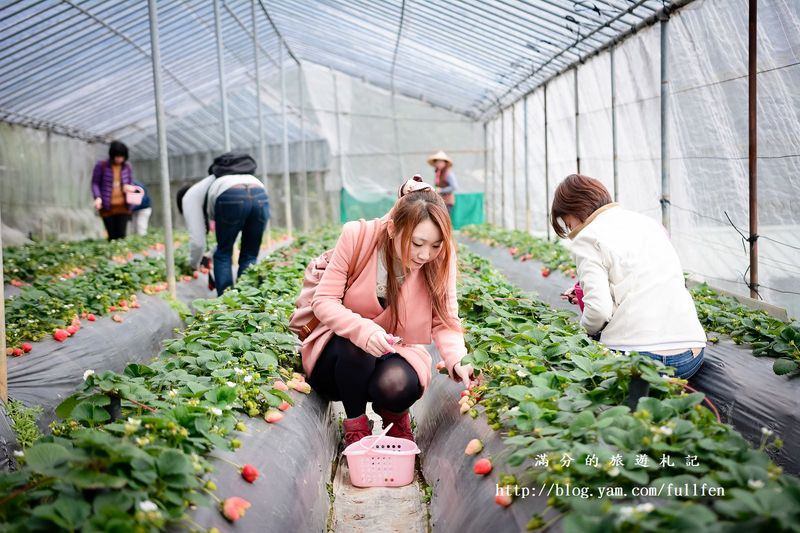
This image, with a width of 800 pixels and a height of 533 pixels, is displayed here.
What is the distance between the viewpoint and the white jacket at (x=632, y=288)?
3.03 metres

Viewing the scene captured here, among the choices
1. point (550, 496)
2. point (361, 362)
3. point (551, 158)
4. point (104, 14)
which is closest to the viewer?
point (550, 496)

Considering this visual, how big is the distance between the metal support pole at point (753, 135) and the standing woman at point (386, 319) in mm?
2578

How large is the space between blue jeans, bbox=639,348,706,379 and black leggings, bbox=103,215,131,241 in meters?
8.45

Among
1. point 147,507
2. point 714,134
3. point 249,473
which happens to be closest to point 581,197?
point 249,473

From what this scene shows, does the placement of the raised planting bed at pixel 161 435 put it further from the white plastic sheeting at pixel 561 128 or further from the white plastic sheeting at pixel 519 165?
the white plastic sheeting at pixel 519 165

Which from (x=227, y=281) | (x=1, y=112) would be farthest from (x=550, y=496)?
(x=1, y=112)

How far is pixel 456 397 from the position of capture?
10.7 ft

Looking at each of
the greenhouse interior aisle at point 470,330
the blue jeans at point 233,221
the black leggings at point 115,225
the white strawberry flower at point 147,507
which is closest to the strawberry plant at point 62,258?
the greenhouse interior aisle at point 470,330

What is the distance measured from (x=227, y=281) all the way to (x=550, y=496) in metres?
4.53

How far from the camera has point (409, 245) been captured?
2883 millimetres

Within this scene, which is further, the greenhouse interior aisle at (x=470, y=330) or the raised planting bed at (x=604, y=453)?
the greenhouse interior aisle at (x=470, y=330)

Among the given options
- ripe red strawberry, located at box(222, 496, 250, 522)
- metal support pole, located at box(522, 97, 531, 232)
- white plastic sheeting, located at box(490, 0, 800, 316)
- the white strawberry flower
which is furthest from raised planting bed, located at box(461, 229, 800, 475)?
metal support pole, located at box(522, 97, 531, 232)

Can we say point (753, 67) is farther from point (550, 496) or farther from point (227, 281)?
point (227, 281)

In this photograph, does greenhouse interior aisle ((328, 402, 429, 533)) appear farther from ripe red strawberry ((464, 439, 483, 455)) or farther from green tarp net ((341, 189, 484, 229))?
green tarp net ((341, 189, 484, 229))
